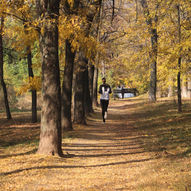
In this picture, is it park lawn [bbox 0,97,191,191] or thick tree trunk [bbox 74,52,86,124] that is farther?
thick tree trunk [bbox 74,52,86,124]

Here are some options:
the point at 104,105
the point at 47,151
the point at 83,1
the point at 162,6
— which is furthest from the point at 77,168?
the point at 162,6

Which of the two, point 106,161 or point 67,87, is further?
point 67,87

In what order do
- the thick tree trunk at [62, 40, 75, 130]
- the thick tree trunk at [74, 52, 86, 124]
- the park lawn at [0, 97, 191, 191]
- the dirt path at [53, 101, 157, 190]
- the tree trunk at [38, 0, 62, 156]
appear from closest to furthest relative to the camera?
the park lawn at [0, 97, 191, 191]
the dirt path at [53, 101, 157, 190]
the tree trunk at [38, 0, 62, 156]
the thick tree trunk at [62, 40, 75, 130]
the thick tree trunk at [74, 52, 86, 124]

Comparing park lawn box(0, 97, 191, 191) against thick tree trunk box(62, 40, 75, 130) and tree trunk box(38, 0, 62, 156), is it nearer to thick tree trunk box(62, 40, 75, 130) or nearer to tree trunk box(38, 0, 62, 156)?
tree trunk box(38, 0, 62, 156)

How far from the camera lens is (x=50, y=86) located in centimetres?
894

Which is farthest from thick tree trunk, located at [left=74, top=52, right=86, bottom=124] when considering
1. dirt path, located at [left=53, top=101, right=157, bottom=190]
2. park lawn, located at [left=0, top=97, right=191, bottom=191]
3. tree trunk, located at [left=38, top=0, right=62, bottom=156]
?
tree trunk, located at [left=38, top=0, right=62, bottom=156]

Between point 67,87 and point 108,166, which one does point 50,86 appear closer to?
point 108,166

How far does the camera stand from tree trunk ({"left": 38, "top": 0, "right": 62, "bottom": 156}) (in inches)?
349

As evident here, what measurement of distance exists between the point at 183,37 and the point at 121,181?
38.2 ft

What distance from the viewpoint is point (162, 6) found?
52.3 ft

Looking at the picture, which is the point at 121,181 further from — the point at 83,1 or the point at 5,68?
the point at 5,68

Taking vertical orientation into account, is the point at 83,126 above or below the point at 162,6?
below

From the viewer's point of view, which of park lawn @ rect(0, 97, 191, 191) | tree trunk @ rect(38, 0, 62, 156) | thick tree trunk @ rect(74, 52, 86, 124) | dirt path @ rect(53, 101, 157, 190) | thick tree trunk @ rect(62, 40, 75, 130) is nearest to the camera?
park lawn @ rect(0, 97, 191, 191)

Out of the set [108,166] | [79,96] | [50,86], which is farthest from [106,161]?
[79,96]
